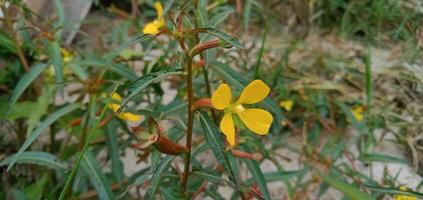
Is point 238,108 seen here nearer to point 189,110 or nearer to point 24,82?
point 189,110

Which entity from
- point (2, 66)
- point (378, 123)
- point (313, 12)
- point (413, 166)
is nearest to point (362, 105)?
point (378, 123)

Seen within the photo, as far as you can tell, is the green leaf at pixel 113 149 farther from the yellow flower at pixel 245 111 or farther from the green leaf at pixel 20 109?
the yellow flower at pixel 245 111

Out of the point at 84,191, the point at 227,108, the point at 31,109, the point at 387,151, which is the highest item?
the point at 227,108

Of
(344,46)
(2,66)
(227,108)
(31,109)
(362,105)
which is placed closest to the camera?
(227,108)

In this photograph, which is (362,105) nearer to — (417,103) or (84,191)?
(417,103)

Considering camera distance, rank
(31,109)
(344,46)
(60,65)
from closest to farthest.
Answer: (60,65) → (31,109) → (344,46)

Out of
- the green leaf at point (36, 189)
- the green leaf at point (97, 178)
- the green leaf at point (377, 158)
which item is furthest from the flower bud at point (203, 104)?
the green leaf at point (377, 158)
